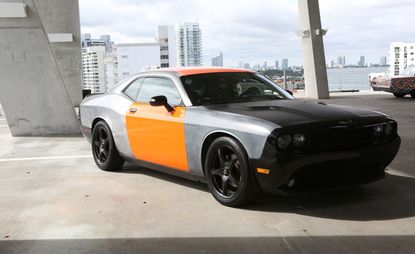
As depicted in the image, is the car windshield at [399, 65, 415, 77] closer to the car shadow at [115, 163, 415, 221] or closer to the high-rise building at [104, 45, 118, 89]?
the high-rise building at [104, 45, 118, 89]

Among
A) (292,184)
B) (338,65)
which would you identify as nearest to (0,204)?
(292,184)

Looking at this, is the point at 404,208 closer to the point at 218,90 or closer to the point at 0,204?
the point at 218,90

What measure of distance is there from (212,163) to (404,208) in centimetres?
182

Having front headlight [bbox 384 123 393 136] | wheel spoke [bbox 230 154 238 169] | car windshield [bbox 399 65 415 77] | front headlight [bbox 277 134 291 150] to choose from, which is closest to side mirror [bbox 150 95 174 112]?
wheel spoke [bbox 230 154 238 169]

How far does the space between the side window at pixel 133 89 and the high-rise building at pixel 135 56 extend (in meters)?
9.86

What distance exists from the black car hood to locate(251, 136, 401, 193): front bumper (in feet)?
1.06

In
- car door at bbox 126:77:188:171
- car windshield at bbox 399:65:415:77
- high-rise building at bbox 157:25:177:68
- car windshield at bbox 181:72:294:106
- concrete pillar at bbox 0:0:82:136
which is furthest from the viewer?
car windshield at bbox 399:65:415:77

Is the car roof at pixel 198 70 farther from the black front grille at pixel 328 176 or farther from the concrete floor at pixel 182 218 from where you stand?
the black front grille at pixel 328 176

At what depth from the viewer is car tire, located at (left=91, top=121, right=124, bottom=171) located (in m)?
6.26

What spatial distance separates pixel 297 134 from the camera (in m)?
4.16

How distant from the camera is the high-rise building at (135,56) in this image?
16517 millimetres

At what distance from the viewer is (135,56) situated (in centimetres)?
1730

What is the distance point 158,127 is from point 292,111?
5.06ft

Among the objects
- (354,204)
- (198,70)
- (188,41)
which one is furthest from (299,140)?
(188,41)
